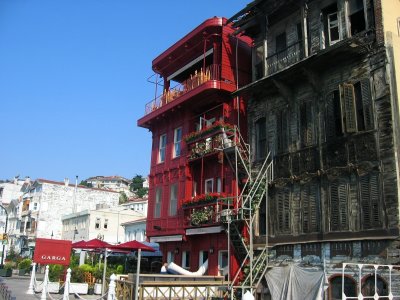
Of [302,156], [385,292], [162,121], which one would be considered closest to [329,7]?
[302,156]

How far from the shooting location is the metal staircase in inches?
746

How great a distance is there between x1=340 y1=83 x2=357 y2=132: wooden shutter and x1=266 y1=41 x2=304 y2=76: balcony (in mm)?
3446

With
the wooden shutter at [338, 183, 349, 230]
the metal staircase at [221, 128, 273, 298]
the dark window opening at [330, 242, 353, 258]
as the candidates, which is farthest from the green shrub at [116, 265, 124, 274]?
the wooden shutter at [338, 183, 349, 230]

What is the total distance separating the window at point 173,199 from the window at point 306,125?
1027 cm

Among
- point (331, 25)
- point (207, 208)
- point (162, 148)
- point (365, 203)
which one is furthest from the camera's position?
point (162, 148)

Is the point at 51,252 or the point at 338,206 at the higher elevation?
the point at 338,206

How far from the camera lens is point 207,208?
22.6 metres

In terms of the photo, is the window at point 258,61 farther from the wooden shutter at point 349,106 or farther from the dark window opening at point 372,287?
the dark window opening at point 372,287

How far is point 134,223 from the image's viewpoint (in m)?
49.2

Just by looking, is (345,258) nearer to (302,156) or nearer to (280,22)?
(302,156)

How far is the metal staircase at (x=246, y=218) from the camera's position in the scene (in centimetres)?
1895

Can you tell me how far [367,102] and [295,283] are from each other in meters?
7.13

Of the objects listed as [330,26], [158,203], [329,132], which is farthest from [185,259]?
[330,26]

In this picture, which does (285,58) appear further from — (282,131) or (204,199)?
(204,199)
